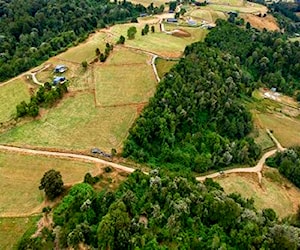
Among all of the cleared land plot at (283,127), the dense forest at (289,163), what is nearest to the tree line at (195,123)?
the dense forest at (289,163)

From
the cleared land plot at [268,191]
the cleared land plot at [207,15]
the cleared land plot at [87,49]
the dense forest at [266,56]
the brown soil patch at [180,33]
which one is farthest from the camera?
the cleared land plot at [207,15]

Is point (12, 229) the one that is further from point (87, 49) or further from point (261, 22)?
point (261, 22)

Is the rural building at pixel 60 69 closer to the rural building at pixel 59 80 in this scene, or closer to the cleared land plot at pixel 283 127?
the rural building at pixel 59 80

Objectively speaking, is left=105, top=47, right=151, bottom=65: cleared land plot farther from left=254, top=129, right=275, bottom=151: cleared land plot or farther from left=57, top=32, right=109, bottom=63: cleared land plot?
left=254, top=129, right=275, bottom=151: cleared land plot

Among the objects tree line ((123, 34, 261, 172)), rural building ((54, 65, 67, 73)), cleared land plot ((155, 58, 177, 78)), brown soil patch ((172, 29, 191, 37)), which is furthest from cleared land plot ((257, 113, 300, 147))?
rural building ((54, 65, 67, 73))

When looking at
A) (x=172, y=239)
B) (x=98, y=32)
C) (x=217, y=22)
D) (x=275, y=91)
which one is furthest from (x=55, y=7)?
(x=172, y=239)

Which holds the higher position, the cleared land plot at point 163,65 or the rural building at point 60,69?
the cleared land plot at point 163,65

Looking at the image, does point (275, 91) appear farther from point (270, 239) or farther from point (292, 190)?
point (270, 239)
